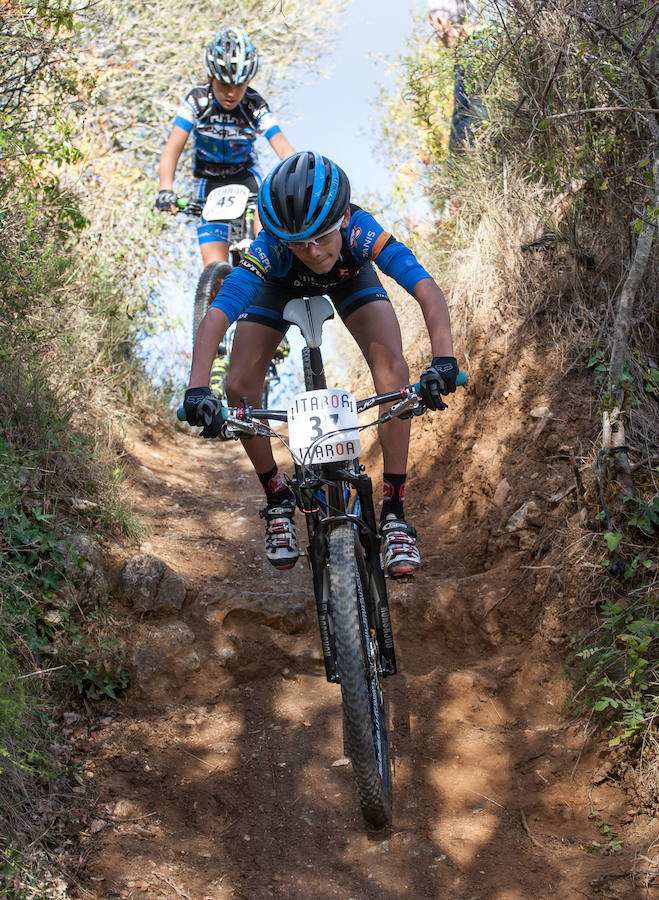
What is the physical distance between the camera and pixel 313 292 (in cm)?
393

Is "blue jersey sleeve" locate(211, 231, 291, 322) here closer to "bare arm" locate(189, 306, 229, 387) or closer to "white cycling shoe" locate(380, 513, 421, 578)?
"bare arm" locate(189, 306, 229, 387)

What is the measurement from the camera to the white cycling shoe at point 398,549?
141 inches

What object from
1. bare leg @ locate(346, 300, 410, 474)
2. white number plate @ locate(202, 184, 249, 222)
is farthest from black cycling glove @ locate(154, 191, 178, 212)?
bare leg @ locate(346, 300, 410, 474)

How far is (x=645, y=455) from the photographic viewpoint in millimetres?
3789

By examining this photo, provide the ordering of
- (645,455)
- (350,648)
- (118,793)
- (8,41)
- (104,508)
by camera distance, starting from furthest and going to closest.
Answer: (8,41)
(104,508)
(645,455)
(118,793)
(350,648)

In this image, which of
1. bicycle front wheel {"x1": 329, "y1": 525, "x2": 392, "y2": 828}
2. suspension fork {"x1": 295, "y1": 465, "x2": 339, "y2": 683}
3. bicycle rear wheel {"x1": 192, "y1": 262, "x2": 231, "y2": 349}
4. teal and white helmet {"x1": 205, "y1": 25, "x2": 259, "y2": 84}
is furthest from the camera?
bicycle rear wheel {"x1": 192, "y1": 262, "x2": 231, "y2": 349}

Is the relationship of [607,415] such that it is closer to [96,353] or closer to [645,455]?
[645,455]

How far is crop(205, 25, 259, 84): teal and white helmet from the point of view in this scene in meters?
6.29

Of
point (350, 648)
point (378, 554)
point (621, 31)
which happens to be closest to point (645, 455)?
point (378, 554)

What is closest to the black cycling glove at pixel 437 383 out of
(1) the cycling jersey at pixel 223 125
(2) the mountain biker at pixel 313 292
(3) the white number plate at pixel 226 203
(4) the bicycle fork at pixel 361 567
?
(2) the mountain biker at pixel 313 292

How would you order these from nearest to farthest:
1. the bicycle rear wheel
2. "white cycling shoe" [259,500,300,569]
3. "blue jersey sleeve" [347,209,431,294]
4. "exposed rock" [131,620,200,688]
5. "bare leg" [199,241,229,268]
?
"blue jersey sleeve" [347,209,431,294] < "white cycling shoe" [259,500,300,569] < "exposed rock" [131,620,200,688] < the bicycle rear wheel < "bare leg" [199,241,229,268]

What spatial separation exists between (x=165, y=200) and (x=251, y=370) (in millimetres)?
3310

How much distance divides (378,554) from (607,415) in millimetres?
1318

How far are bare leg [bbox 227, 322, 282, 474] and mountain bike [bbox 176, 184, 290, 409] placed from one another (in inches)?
102
